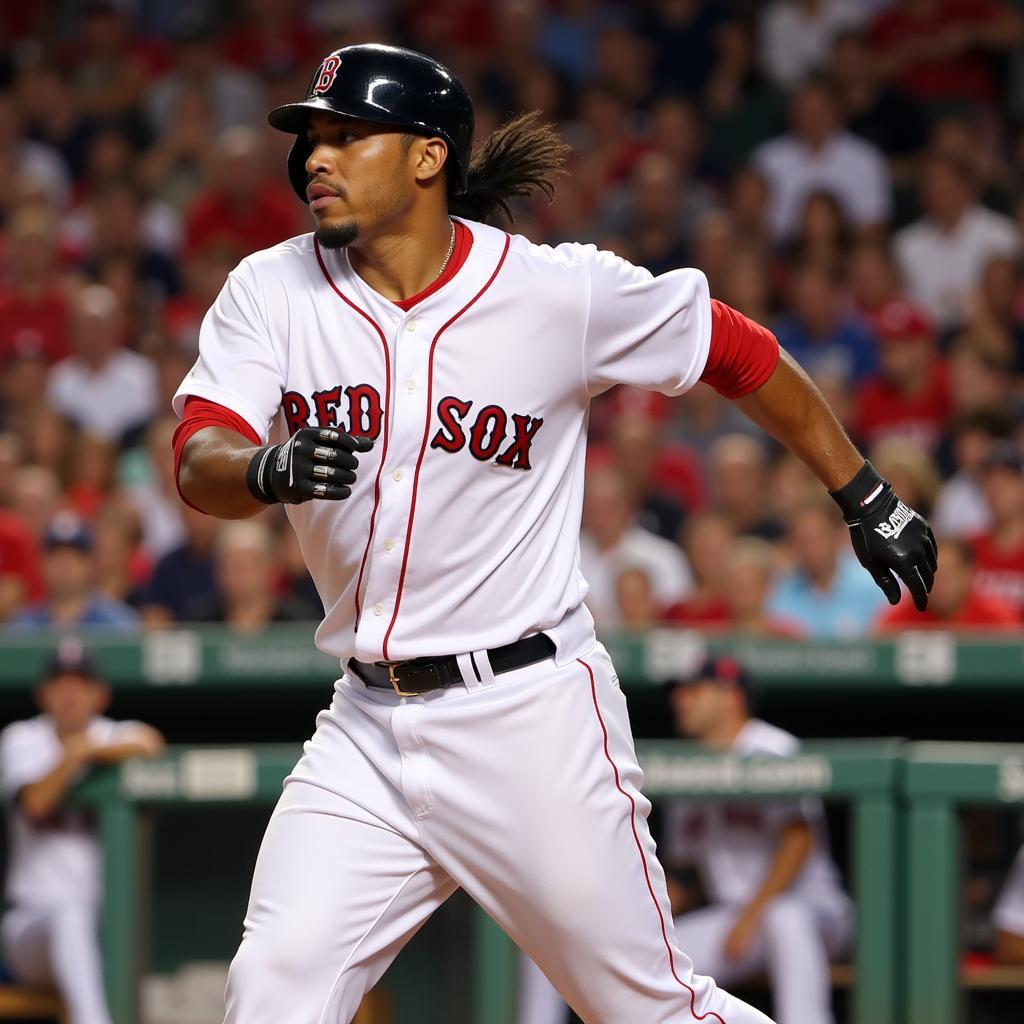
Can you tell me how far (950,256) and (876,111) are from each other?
113 cm

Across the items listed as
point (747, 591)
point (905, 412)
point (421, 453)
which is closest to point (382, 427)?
point (421, 453)

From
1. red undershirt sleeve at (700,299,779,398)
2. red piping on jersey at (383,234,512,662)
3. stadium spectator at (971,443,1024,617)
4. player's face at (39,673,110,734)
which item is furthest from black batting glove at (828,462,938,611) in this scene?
stadium spectator at (971,443,1024,617)

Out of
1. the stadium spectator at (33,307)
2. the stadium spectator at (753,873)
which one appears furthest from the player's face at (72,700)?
the stadium spectator at (33,307)

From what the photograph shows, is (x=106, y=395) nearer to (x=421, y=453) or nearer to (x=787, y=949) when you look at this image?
(x=787, y=949)

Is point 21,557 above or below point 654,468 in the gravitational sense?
below

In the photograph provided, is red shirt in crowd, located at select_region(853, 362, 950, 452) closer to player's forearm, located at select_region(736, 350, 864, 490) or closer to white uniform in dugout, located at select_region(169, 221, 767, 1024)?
player's forearm, located at select_region(736, 350, 864, 490)

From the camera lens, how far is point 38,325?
8.49 meters

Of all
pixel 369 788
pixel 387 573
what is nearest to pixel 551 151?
pixel 387 573

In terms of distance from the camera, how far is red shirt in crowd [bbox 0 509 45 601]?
6827 millimetres

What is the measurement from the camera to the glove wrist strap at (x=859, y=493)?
10.2ft

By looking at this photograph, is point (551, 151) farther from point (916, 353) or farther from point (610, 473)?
point (916, 353)

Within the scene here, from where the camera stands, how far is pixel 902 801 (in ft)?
16.7

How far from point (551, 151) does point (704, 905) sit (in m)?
2.66

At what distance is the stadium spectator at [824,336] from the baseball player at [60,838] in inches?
141
